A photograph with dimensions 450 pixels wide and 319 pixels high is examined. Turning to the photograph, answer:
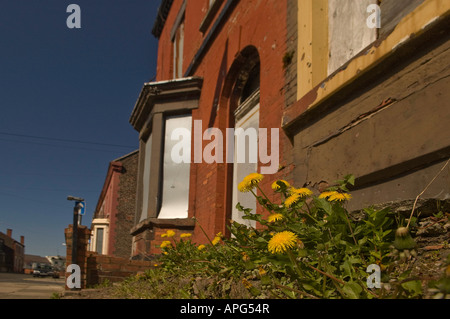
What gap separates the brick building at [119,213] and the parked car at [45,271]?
61.8 feet

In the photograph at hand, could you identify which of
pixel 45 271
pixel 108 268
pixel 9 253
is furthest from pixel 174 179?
pixel 9 253

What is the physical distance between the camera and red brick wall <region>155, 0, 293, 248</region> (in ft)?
16.5

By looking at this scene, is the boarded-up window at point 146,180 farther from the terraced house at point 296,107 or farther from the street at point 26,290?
the street at point 26,290

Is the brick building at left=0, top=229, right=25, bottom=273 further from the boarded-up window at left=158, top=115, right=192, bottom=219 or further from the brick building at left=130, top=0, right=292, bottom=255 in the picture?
the boarded-up window at left=158, top=115, right=192, bottom=219

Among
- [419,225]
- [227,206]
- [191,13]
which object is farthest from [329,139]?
[191,13]

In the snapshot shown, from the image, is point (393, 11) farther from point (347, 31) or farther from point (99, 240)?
point (99, 240)

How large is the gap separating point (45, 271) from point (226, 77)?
41513 mm

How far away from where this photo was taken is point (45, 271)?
41.3 metres

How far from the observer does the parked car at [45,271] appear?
40.1 meters

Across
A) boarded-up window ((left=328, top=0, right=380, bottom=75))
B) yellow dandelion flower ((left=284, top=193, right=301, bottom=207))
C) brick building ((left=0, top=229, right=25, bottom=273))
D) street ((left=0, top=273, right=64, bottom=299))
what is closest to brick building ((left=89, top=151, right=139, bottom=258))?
street ((left=0, top=273, right=64, bottom=299))

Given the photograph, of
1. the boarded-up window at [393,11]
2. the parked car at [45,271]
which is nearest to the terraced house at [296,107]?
the boarded-up window at [393,11]

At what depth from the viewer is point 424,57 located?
2553 millimetres

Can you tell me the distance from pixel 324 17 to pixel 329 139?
163 centimetres

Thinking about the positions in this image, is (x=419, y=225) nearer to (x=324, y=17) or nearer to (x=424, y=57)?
(x=424, y=57)
